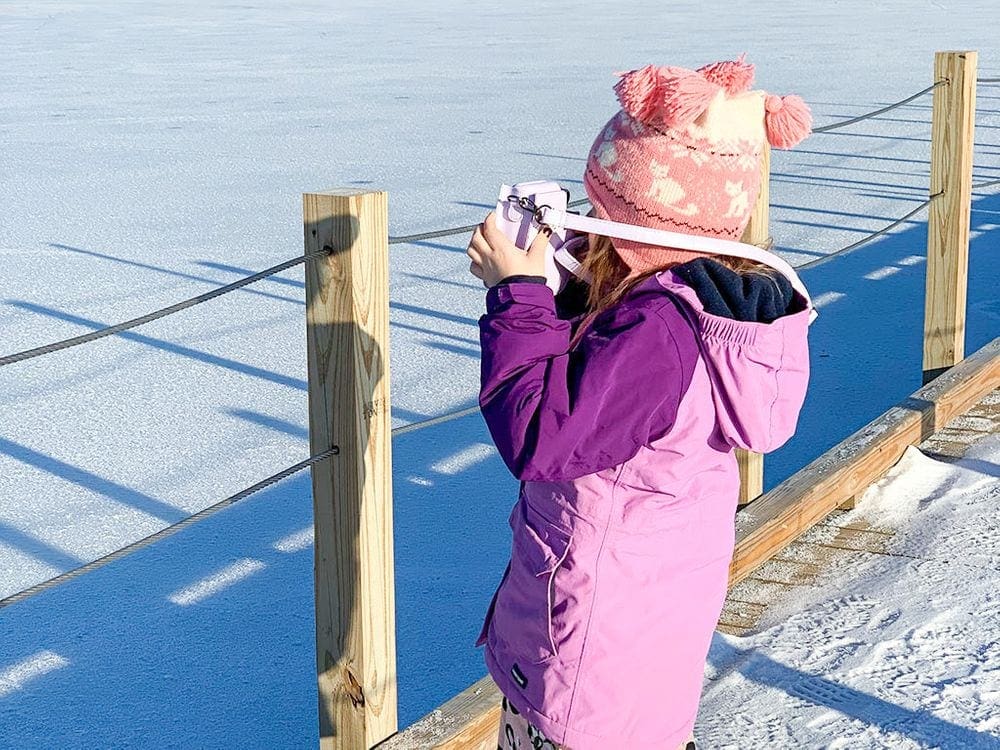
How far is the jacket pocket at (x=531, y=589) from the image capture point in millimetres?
1518

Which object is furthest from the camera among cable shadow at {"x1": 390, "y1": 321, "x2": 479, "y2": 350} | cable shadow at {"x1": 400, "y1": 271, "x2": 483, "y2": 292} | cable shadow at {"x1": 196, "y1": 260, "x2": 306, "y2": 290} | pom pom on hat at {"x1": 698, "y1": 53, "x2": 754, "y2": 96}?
cable shadow at {"x1": 400, "y1": 271, "x2": 483, "y2": 292}

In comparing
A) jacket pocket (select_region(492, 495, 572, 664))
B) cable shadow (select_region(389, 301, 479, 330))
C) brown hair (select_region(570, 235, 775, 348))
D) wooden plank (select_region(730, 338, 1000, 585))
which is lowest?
cable shadow (select_region(389, 301, 479, 330))

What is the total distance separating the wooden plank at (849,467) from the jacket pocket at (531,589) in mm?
1262

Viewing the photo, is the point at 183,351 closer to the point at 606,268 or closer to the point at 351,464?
the point at 351,464

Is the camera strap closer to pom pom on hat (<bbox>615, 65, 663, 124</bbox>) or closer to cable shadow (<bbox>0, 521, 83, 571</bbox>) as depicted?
pom pom on hat (<bbox>615, 65, 663, 124</bbox>)

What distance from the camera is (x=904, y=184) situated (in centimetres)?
958

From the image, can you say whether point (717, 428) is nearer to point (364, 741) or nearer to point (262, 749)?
point (364, 741)

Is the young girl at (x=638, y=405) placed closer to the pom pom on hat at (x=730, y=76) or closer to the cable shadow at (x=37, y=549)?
the pom pom on hat at (x=730, y=76)

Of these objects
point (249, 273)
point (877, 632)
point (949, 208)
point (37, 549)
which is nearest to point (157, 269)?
point (249, 273)

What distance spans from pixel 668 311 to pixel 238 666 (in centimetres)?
176

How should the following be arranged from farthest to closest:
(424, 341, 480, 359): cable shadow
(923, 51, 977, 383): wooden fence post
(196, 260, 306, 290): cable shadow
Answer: (196, 260, 306, 290): cable shadow, (424, 341, 480, 359): cable shadow, (923, 51, 977, 383): wooden fence post

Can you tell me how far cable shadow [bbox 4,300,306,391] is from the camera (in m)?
4.97

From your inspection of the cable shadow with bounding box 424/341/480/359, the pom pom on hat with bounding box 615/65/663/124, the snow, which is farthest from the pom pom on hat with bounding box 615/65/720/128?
the cable shadow with bounding box 424/341/480/359

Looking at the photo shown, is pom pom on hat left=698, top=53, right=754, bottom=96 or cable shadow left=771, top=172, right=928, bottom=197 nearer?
pom pom on hat left=698, top=53, right=754, bottom=96
